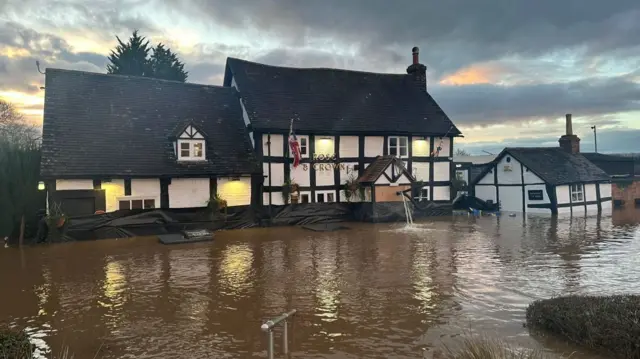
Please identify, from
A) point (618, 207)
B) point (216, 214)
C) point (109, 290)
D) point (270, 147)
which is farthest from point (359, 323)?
point (618, 207)

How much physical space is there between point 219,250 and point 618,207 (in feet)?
116

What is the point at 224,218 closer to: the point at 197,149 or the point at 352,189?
the point at 197,149

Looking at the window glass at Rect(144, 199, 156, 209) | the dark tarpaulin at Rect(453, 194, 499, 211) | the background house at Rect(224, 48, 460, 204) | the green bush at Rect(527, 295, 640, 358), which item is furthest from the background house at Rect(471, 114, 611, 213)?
the green bush at Rect(527, 295, 640, 358)

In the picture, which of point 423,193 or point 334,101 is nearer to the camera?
point 334,101

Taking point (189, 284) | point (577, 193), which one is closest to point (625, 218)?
point (577, 193)

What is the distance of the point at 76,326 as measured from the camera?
30.4 feet

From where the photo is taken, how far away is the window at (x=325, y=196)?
29.6m

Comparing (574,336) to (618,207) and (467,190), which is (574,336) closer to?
(467,190)

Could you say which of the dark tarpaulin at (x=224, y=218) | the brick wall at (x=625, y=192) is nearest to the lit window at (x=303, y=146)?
the dark tarpaulin at (x=224, y=218)

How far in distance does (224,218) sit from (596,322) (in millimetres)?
20926

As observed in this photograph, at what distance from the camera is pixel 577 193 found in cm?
3362

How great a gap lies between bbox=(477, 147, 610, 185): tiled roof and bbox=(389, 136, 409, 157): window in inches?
348

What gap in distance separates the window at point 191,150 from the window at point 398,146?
13.5 metres

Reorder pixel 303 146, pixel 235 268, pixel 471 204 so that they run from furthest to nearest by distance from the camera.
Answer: pixel 471 204 → pixel 303 146 → pixel 235 268
